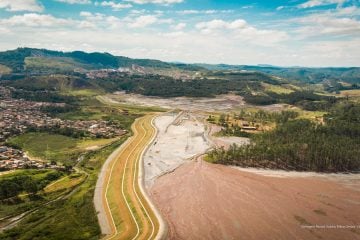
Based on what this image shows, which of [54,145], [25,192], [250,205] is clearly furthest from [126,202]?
[54,145]

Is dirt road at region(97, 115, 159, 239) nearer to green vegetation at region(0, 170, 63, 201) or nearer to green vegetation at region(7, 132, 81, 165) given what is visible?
green vegetation at region(0, 170, 63, 201)

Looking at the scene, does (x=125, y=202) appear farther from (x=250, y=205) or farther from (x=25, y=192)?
(x=250, y=205)

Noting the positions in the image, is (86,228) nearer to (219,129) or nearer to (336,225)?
(336,225)

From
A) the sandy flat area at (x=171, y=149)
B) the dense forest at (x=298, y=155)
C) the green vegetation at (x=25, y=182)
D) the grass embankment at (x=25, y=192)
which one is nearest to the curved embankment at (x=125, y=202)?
the sandy flat area at (x=171, y=149)

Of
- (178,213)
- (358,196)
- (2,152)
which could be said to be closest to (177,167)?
(178,213)

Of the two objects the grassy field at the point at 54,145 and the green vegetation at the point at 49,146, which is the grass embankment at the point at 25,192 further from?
the grassy field at the point at 54,145

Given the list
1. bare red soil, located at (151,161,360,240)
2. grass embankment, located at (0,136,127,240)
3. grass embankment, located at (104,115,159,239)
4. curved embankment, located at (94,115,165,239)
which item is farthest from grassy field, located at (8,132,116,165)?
bare red soil, located at (151,161,360,240)
